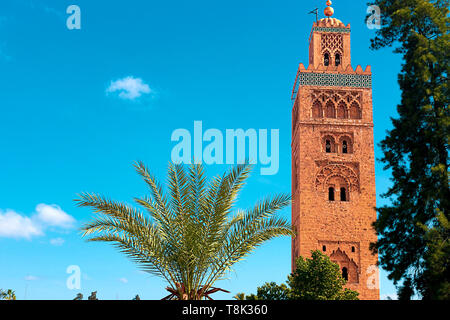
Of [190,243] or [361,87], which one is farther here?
[361,87]

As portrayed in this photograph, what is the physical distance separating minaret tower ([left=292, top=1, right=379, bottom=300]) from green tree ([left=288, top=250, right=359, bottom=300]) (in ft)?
21.5

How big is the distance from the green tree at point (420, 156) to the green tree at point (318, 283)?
7.73 meters

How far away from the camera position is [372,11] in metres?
15.7

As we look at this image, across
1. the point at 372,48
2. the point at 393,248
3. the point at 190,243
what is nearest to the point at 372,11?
the point at 372,48

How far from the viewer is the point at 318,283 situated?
21.5 metres

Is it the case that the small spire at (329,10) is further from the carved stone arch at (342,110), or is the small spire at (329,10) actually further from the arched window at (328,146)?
the arched window at (328,146)

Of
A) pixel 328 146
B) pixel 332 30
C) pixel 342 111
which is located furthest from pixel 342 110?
pixel 332 30

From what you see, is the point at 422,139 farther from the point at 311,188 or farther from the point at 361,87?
the point at 361,87

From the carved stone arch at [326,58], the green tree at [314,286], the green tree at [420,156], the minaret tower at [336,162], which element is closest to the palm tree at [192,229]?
the green tree at [420,156]

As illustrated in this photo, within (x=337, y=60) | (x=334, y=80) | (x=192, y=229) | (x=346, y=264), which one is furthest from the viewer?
(x=337, y=60)

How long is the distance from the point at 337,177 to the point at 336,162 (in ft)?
2.97

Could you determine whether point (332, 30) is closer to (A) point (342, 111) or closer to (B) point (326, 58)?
(B) point (326, 58)

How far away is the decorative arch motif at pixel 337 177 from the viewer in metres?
30.1
